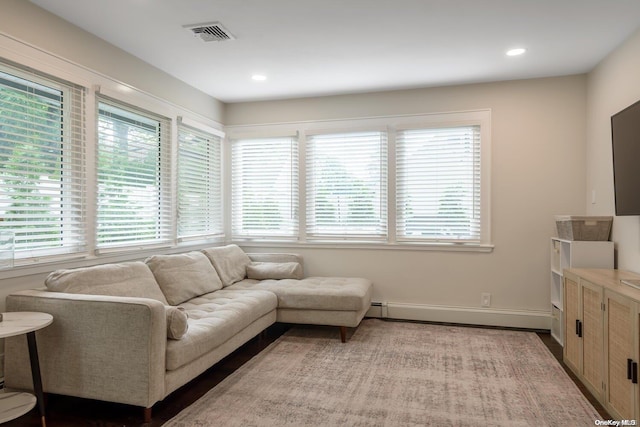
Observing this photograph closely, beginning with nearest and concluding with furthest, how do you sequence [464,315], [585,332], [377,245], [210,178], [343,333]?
[585,332]
[343,333]
[464,315]
[377,245]
[210,178]

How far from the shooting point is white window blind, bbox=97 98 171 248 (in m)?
3.34

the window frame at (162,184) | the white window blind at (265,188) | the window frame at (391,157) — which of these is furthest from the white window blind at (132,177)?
the window frame at (391,157)

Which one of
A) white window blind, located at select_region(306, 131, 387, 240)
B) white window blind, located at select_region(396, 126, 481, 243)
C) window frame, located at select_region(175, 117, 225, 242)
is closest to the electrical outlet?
white window blind, located at select_region(396, 126, 481, 243)

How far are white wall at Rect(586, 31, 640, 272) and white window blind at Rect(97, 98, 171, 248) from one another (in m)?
4.03

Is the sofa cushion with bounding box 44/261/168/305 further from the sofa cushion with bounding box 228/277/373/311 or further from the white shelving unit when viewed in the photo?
the white shelving unit

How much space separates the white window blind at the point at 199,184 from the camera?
4348mm

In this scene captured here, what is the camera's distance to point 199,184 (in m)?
4.67

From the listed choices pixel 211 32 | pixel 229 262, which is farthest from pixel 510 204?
pixel 211 32

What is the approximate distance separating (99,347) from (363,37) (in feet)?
9.38

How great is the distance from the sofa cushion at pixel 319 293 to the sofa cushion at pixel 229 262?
0.13 metres

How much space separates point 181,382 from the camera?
2.48 m

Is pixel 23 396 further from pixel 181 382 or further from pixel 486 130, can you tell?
pixel 486 130

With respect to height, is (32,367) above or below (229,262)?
below

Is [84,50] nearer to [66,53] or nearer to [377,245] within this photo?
[66,53]
